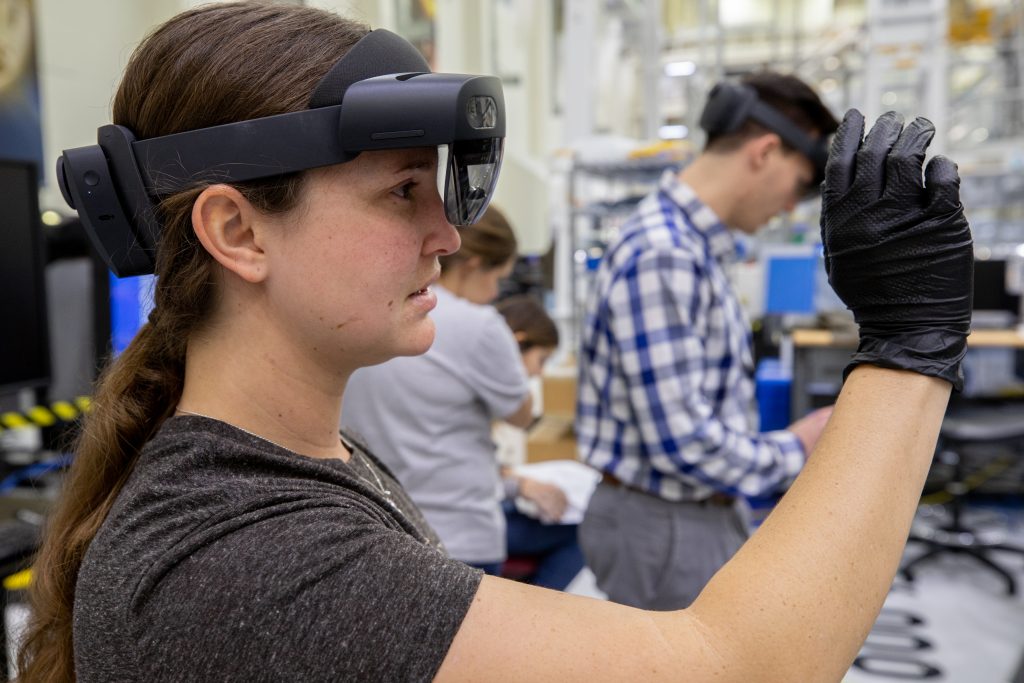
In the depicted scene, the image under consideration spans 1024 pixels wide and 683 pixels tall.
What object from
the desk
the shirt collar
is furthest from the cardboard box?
the shirt collar

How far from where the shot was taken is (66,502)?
2.48 ft

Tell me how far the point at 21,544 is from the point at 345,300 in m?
1.13

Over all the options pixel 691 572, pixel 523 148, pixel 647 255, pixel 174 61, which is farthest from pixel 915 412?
pixel 523 148

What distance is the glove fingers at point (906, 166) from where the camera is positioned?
2.24 feet

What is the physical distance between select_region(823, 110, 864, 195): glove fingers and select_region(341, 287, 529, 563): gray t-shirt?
44.4 inches

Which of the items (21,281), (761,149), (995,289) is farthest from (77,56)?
(995,289)

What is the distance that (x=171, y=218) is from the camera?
682 millimetres

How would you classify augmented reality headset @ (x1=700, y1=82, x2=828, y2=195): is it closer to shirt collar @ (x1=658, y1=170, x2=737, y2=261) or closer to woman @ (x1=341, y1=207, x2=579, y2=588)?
shirt collar @ (x1=658, y1=170, x2=737, y2=261)

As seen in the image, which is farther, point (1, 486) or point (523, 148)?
point (523, 148)

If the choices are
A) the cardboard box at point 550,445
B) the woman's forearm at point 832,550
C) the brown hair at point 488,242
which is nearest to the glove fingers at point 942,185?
the woman's forearm at point 832,550

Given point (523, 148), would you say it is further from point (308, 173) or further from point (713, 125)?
point (308, 173)

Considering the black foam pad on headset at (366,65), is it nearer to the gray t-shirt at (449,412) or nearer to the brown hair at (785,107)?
the gray t-shirt at (449,412)

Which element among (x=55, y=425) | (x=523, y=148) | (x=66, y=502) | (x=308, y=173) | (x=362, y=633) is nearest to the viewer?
(x=362, y=633)

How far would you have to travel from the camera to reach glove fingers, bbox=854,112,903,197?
695 millimetres
